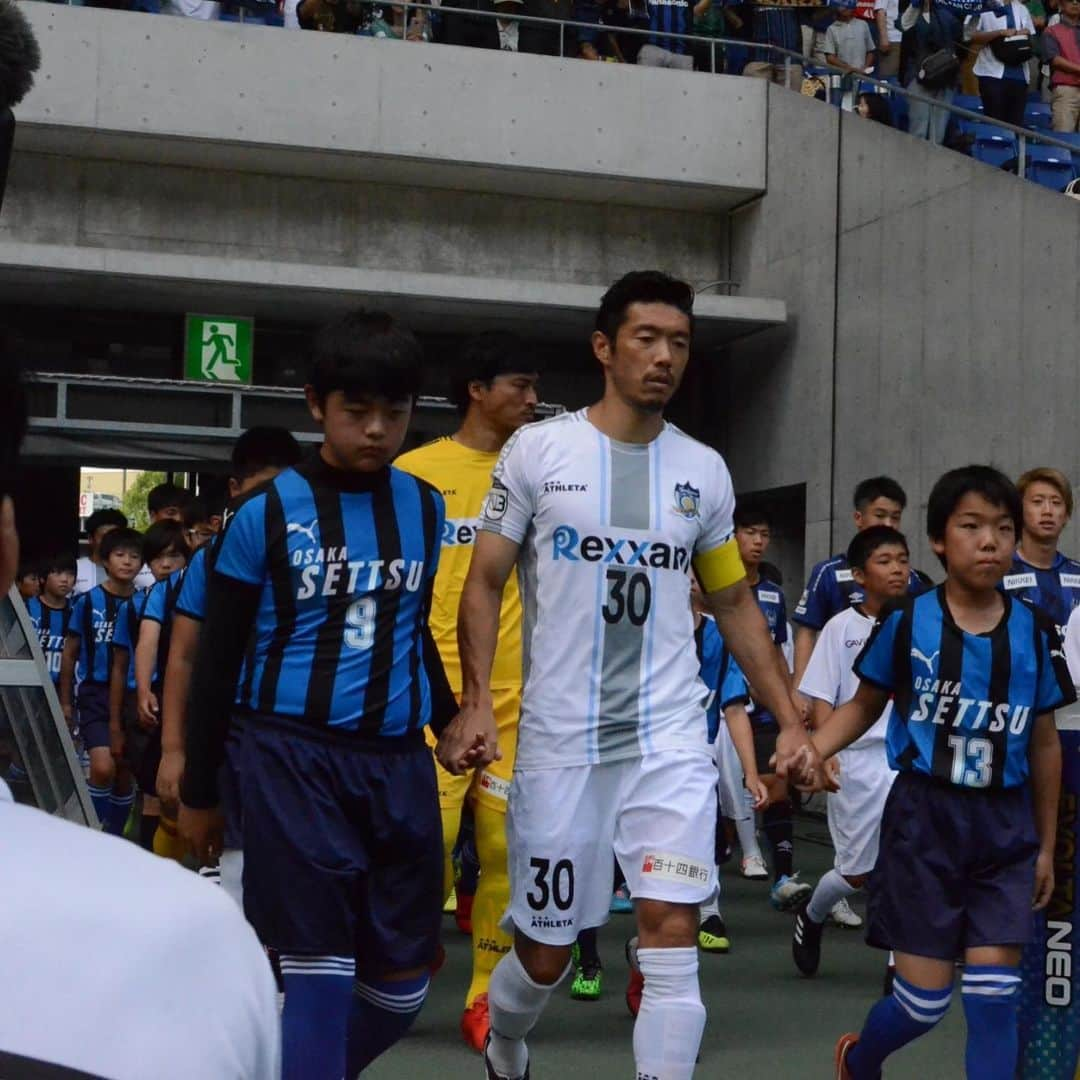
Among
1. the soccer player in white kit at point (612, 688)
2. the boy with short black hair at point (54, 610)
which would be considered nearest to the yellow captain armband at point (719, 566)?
the soccer player in white kit at point (612, 688)

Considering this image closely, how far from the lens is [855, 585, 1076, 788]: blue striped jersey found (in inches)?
209

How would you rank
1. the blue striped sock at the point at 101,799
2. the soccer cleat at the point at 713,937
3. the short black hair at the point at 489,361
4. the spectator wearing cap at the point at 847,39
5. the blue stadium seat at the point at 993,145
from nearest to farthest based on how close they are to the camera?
the short black hair at the point at 489,361 < the soccer cleat at the point at 713,937 < the blue striped sock at the point at 101,799 < the blue stadium seat at the point at 993,145 < the spectator wearing cap at the point at 847,39

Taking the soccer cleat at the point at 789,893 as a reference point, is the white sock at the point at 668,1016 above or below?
above

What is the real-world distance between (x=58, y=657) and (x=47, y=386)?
5.47m

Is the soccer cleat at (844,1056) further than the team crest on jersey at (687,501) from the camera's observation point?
Yes

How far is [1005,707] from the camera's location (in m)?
5.32

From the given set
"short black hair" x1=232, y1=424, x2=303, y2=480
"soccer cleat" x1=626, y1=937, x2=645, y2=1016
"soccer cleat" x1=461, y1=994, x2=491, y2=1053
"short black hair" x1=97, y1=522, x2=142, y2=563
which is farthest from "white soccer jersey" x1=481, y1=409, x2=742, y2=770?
"short black hair" x1=97, y1=522, x2=142, y2=563

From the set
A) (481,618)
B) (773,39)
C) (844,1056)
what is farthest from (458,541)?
(773,39)

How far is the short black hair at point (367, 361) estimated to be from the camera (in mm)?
4598

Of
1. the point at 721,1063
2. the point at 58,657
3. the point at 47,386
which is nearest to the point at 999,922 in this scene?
the point at 721,1063

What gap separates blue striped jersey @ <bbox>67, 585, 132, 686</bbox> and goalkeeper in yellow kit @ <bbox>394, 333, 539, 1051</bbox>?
4.79m

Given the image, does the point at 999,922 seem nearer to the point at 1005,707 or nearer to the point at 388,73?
the point at 1005,707

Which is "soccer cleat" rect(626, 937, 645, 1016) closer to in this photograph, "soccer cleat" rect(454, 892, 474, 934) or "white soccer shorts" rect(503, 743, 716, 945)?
"white soccer shorts" rect(503, 743, 716, 945)

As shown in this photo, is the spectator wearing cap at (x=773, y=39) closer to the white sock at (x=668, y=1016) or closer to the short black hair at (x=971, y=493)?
the short black hair at (x=971, y=493)
